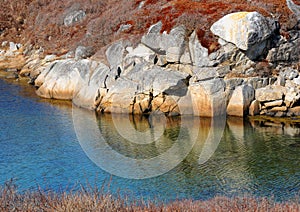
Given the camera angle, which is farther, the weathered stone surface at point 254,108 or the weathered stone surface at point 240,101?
the weathered stone surface at point 254,108

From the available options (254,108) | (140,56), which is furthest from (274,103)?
(140,56)

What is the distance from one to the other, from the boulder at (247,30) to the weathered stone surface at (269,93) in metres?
3.23

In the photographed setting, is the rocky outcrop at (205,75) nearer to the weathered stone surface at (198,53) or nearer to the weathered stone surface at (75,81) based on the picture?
the weathered stone surface at (198,53)

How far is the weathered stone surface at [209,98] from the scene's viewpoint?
3781 centimetres

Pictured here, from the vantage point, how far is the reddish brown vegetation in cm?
4203

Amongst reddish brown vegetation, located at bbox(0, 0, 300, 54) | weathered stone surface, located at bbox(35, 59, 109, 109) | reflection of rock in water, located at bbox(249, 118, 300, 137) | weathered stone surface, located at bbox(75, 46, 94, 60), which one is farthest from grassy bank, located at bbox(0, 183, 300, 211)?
weathered stone surface, located at bbox(75, 46, 94, 60)

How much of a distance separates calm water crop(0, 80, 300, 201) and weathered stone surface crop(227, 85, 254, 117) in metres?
1.19

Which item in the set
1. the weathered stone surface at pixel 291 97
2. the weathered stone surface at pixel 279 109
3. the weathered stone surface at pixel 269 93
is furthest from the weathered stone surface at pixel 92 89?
the weathered stone surface at pixel 291 97

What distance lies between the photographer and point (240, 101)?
124 feet

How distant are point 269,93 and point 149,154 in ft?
43.4

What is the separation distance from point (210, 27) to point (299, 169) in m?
18.2

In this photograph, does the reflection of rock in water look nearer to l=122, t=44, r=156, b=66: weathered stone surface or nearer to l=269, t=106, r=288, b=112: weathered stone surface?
l=269, t=106, r=288, b=112: weathered stone surface

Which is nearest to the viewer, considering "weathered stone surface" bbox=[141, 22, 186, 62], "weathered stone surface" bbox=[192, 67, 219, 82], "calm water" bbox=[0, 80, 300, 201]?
"calm water" bbox=[0, 80, 300, 201]

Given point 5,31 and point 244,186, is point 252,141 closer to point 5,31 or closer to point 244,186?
point 244,186
